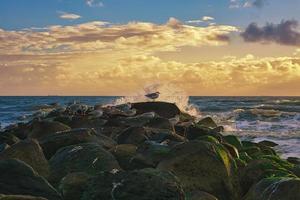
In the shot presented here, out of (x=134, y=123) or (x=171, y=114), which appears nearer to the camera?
(x=134, y=123)

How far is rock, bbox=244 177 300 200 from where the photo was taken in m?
6.17

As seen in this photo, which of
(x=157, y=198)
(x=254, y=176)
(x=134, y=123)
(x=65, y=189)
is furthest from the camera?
(x=134, y=123)

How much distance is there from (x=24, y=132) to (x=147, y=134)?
16.7ft

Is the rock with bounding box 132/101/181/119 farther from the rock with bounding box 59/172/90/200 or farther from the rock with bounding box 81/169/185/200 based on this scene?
the rock with bounding box 81/169/185/200

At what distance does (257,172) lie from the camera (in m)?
7.89

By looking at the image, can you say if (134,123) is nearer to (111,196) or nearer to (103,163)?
(103,163)

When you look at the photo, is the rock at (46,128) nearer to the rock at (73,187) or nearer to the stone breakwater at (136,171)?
the stone breakwater at (136,171)

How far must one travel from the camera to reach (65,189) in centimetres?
616

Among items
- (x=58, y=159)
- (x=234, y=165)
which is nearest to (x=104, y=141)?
(x=58, y=159)

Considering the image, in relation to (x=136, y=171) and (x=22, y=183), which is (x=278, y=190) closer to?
(x=136, y=171)

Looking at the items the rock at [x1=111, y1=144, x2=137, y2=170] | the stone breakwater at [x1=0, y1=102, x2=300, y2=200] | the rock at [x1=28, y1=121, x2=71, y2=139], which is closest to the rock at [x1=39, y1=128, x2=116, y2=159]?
the stone breakwater at [x1=0, y1=102, x2=300, y2=200]

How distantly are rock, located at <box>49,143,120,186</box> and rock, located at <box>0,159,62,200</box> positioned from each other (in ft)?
3.18

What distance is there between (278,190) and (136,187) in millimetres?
1875

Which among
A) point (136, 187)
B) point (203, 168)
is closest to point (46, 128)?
point (203, 168)
